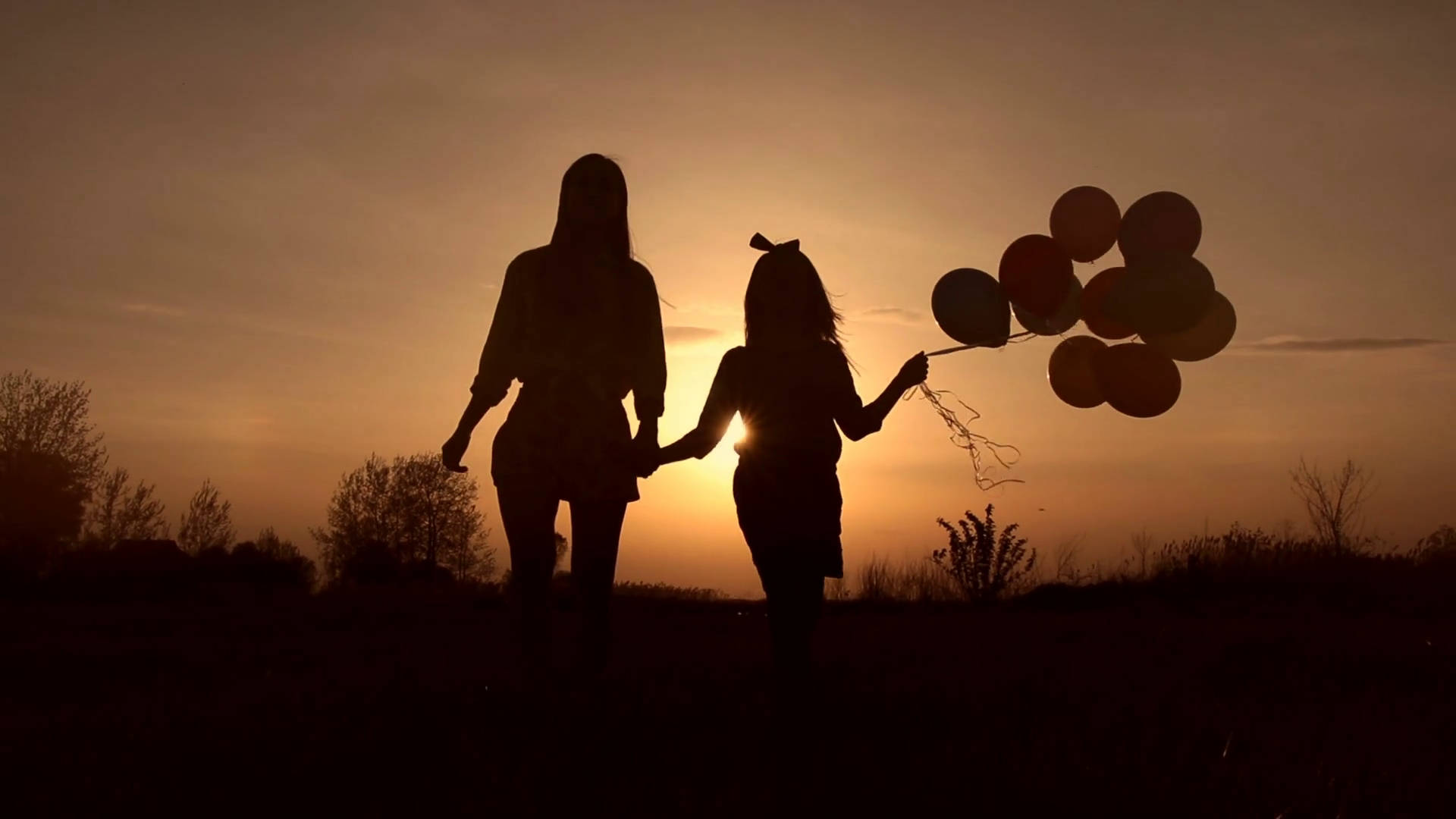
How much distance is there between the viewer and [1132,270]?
6777 mm

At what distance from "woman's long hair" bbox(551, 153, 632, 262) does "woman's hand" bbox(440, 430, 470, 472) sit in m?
1.03

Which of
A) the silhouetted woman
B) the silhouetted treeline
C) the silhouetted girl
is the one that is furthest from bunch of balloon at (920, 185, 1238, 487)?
the silhouetted treeline

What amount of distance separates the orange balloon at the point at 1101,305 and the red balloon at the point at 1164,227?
0.21 meters

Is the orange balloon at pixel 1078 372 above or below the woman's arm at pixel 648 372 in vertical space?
above

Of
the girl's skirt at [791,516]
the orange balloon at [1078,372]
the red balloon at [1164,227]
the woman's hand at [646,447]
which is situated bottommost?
the girl's skirt at [791,516]

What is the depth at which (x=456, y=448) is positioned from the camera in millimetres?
5383

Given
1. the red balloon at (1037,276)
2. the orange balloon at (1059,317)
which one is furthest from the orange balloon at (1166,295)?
the orange balloon at (1059,317)

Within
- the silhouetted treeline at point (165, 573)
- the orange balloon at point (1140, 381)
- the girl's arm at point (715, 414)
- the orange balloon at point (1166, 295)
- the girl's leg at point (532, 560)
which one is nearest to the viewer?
the girl's leg at point (532, 560)

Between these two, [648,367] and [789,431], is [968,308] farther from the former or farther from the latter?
[648,367]

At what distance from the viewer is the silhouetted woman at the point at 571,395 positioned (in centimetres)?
515

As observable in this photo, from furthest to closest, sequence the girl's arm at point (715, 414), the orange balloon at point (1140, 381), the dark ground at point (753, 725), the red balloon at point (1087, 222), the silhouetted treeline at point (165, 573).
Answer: the silhouetted treeline at point (165, 573)
the red balloon at point (1087, 222)
the orange balloon at point (1140, 381)
the girl's arm at point (715, 414)
the dark ground at point (753, 725)

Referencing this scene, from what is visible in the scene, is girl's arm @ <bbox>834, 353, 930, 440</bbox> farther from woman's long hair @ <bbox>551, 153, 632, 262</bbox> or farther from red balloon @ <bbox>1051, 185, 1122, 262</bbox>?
red balloon @ <bbox>1051, 185, 1122, 262</bbox>

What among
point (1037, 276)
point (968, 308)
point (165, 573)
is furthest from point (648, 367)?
point (165, 573)

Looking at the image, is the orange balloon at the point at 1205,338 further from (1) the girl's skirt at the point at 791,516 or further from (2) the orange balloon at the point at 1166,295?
(1) the girl's skirt at the point at 791,516
